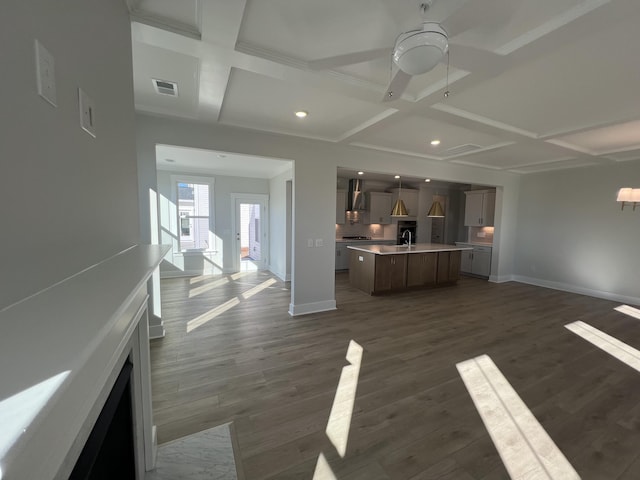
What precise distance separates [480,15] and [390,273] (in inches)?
170

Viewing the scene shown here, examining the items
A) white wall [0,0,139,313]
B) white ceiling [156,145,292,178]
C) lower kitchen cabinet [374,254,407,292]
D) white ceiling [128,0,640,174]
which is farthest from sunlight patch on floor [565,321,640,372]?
white ceiling [156,145,292,178]

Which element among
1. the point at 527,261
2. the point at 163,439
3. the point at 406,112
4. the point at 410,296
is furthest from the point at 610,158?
the point at 163,439

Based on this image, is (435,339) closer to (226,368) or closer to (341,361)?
(341,361)

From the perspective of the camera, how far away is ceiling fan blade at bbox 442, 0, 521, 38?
1454 mm

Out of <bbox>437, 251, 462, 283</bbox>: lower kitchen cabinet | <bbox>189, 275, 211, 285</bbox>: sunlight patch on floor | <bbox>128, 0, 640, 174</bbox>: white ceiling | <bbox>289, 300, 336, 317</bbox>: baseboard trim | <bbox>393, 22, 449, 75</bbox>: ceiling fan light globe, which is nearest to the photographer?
<bbox>393, 22, 449, 75</bbox>: ceiling fan light globe

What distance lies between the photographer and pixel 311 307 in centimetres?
417

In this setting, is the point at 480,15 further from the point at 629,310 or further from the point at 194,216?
the point at 194,216

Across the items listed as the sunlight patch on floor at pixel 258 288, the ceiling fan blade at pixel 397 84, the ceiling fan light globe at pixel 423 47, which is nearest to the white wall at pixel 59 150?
the ceiling fan light globe at pixel 423 47

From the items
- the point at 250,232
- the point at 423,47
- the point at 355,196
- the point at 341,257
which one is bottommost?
the point at 341,257

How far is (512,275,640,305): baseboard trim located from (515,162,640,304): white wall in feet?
0.04

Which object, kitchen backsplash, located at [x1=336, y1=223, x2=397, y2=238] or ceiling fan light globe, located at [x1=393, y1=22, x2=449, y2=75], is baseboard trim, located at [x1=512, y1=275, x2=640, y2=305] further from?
ceiling fan light globe, located at [x1=393, y1=22, x2=449, y2=75]

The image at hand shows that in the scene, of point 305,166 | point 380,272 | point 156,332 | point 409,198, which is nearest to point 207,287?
point 156,332

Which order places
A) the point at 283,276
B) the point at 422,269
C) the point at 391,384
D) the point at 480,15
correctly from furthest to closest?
the point at 283,276 < the point at 422,269 < the point at 391,384 < the point at 480,15

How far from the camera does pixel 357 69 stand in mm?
2158
